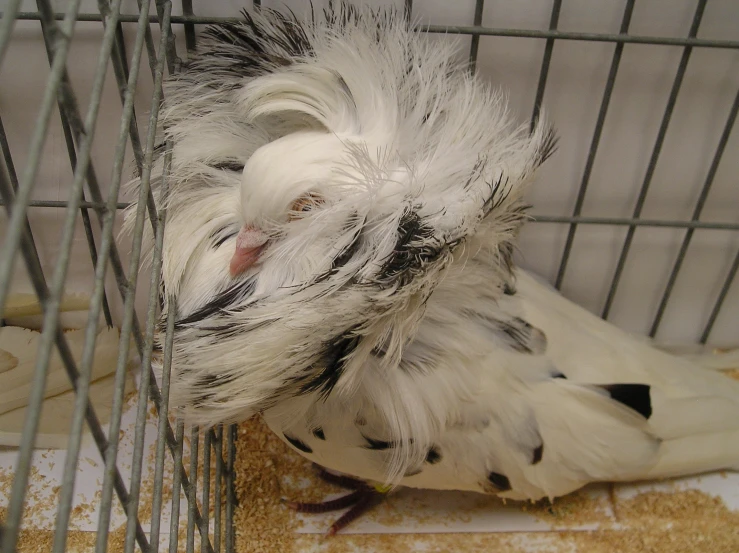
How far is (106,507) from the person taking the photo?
1.28 ft

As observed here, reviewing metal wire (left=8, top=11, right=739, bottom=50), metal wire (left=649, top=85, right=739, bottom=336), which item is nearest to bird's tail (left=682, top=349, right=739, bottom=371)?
metal wire (left=649, top=85, right=739, bottom=336)

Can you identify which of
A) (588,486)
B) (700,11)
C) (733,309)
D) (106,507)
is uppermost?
(700,11)

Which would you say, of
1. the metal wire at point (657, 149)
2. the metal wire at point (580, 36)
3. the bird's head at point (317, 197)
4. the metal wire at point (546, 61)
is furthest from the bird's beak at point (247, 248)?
the metal wire at point (657, 149)

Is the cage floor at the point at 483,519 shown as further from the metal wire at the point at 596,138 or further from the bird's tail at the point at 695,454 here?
the metal wire at the point at 596,138

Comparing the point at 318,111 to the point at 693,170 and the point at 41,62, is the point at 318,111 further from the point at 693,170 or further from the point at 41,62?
the point at 693,170

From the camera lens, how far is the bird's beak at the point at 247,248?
57 cm

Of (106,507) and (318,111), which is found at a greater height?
(318,111)

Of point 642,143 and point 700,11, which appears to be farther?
point 642,143

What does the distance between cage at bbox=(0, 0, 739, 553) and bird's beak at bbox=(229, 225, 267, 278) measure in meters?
0.07

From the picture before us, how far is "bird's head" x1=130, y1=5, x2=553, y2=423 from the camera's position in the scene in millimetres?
502

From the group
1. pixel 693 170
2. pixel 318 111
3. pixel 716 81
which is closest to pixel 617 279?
pixel 693 170

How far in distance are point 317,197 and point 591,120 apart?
52cm

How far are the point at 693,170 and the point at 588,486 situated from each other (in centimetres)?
51

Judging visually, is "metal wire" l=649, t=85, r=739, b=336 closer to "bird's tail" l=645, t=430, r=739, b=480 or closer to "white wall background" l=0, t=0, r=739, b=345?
"white wall background" l=0, t=0, r=739, b=345
